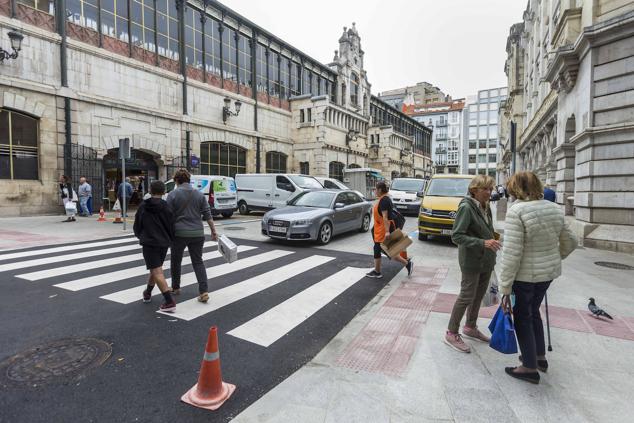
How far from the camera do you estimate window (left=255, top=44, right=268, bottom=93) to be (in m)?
28.3

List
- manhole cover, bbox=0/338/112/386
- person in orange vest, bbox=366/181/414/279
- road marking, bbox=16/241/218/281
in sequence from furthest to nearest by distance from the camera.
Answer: road marking, bbox=16/241/218/281 < person in orange vest, bbox=366/181/414/279 < manhole cover, bbox=0/338/112/386

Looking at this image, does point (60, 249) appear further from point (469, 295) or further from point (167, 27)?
point (167, 27)

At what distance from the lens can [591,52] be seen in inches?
387

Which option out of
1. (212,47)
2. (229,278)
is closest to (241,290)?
(229,278)

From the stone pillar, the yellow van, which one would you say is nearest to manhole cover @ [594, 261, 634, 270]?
the yellow van

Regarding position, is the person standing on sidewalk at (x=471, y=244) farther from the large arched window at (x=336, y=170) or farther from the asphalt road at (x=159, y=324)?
the large arched window at (x=336, y=170)

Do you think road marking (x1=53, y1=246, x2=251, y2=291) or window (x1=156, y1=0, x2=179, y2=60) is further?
window (x1=156, y1=0, x2=179, y2=60)

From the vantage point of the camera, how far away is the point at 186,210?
4.98 metres

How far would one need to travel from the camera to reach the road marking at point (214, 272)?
5109 mm

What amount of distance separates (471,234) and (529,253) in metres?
0.70

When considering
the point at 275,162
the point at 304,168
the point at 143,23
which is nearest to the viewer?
the point at 143,23

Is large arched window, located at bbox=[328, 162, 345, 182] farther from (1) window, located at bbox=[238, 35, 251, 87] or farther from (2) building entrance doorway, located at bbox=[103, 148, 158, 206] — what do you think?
(2) building entrance doorway, located at bbox=[103, 148, 158, 206]

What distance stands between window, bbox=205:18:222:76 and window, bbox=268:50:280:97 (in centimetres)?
571

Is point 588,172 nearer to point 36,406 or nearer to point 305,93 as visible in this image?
point 36,406
